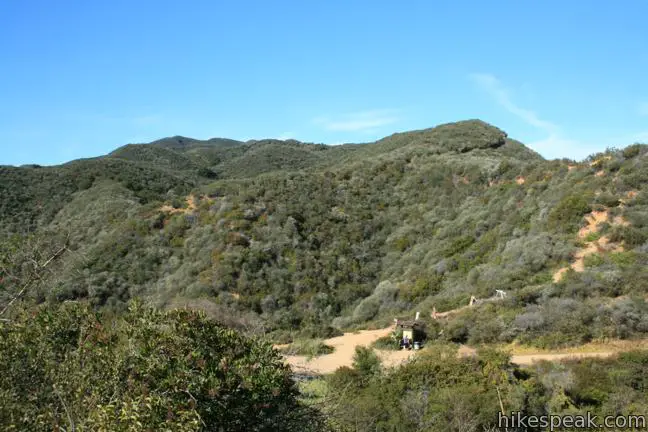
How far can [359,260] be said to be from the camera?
3350 cm

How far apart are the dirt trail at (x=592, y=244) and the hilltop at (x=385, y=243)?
0.08m

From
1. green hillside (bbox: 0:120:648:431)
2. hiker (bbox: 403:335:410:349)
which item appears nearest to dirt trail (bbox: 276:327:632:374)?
hiker (bbox: 403:335:410:349)

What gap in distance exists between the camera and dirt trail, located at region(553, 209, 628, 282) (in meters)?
21.1

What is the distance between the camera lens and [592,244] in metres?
22.1

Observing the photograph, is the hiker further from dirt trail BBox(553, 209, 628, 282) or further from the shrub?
dirt trail BBox(553, 209, 628, 282)

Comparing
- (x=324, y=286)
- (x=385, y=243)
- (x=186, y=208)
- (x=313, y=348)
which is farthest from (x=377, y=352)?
(x=186, y=208)

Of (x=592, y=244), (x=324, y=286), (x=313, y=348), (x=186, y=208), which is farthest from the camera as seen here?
(x=186, y=208)

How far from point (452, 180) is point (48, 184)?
3746cm

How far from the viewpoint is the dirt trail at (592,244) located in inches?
830

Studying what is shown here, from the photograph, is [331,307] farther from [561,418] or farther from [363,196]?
[561,418]

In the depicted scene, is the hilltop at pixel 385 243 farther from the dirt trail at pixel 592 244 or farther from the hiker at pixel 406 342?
the hiker at pixel 406 342

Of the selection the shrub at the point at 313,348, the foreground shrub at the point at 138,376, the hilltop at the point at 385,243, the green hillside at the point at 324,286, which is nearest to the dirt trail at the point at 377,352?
the shrub at the point at 313,348

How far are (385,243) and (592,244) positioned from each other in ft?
49.2

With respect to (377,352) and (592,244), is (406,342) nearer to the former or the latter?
(377,352)
